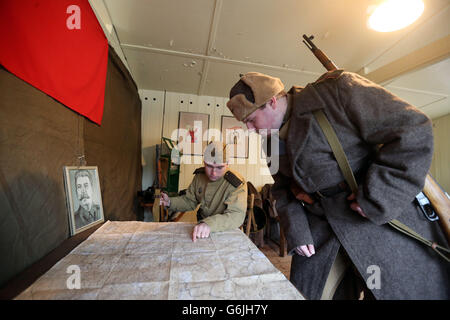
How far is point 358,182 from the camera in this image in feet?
2.28

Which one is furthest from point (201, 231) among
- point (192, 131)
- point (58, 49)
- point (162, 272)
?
point (192, 131)

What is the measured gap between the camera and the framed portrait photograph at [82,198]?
1.00 metres

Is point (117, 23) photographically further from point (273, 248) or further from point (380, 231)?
point (273, 248)

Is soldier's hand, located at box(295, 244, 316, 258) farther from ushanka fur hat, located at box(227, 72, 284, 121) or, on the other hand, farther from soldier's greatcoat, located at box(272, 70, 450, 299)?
ushanka fur hat, located at box(227, 72, 284, 121)

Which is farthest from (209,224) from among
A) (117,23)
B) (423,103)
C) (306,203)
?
(423,103)

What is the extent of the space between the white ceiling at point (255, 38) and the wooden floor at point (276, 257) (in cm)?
244

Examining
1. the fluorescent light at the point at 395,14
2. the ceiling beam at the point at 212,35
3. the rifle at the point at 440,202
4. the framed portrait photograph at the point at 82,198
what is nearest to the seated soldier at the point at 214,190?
the framed portrait photograph at the point at 82,198

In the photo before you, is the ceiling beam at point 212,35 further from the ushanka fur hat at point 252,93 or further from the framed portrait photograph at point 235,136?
the ushanka fur hat at point 252,93

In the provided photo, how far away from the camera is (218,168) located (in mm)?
1583

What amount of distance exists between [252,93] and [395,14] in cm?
188

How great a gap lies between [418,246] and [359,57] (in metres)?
2.66

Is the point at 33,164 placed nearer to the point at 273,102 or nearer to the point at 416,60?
the point at 273,102

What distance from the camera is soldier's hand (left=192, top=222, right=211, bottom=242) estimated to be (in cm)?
96
